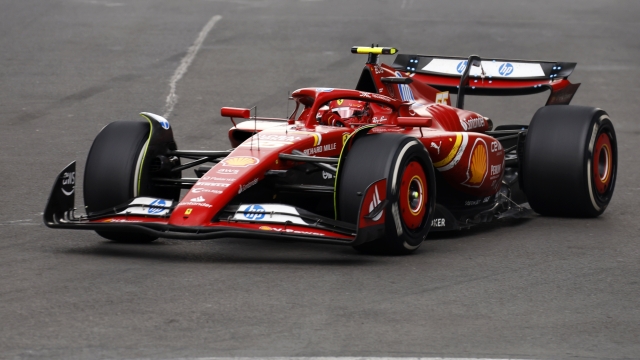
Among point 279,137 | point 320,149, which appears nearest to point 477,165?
point 320,149

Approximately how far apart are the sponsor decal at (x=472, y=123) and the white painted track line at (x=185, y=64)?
18.8ft

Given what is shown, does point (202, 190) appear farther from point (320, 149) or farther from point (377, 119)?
point (377, 119)

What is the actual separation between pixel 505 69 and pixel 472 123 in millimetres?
1361

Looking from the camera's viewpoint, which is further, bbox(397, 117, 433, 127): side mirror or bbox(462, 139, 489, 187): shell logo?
bbox(462, 139, 489, 187): shell logo

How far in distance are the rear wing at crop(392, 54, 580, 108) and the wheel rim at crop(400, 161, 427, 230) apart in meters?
2.81

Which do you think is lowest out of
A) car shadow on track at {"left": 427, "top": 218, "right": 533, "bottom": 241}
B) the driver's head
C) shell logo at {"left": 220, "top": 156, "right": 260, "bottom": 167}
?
car shadow on track at {"left": 427, "top": 218, "right": 533, "bottom": 241}

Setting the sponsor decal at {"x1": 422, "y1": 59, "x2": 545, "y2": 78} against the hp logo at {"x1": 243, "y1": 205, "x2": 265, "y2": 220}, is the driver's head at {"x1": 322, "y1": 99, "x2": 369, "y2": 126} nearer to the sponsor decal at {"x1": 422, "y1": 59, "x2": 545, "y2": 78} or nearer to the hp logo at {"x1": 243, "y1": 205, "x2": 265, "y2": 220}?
the hp logo at {"x1": 243, "y1": 205, "x2": 265, "y2": 220}

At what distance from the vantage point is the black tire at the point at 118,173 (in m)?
7.42

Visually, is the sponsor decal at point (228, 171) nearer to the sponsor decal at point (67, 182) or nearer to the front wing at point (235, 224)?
the front wing at point (235, 224)

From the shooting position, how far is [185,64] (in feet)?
57.1

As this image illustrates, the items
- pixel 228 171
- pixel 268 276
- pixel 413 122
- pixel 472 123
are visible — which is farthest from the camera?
pixel 472 123

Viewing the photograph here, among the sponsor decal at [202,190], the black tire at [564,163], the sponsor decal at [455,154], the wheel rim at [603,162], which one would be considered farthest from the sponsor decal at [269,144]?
the wheel rim at [603,162]

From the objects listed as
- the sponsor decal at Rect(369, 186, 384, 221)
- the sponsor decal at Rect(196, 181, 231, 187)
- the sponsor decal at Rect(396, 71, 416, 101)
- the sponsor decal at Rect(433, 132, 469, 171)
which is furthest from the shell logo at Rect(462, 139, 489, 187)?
the sponsor decal at Rect(196, 181, 231, 187)

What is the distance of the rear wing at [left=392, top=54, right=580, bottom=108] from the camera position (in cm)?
1011
